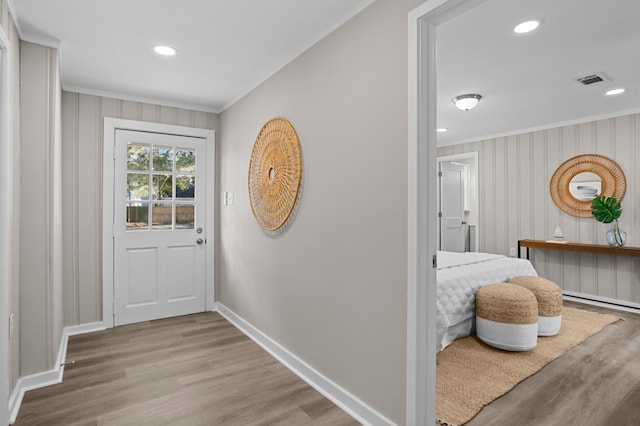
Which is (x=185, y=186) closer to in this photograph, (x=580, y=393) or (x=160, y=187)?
(x=160, y=187)

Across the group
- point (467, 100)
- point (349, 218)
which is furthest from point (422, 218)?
point (467, 100)

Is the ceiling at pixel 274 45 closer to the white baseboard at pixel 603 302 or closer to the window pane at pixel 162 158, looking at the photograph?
the window pane at pixel 162 158

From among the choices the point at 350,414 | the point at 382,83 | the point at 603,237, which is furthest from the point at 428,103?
the point at 603,237

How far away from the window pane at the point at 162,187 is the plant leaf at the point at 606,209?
5166 mm

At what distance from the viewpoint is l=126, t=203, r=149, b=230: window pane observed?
3.73 m

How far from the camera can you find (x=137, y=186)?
377cm

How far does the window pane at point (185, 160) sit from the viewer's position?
4004 mm

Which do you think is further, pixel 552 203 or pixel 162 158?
pixel 552 203

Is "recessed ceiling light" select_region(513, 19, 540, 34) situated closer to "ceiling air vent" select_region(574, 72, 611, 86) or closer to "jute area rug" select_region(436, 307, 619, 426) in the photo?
"ceiling air vent" select_region(574, 72, 611, 86)

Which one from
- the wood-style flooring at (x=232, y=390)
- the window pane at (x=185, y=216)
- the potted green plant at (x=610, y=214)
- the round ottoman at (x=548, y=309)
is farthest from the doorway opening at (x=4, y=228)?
the potted green plant at (x=610, y=214)

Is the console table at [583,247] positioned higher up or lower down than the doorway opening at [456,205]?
lower down

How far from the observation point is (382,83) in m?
1.93

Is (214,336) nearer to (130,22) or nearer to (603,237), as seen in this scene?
(130,22)

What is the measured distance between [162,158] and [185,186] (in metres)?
0.39
